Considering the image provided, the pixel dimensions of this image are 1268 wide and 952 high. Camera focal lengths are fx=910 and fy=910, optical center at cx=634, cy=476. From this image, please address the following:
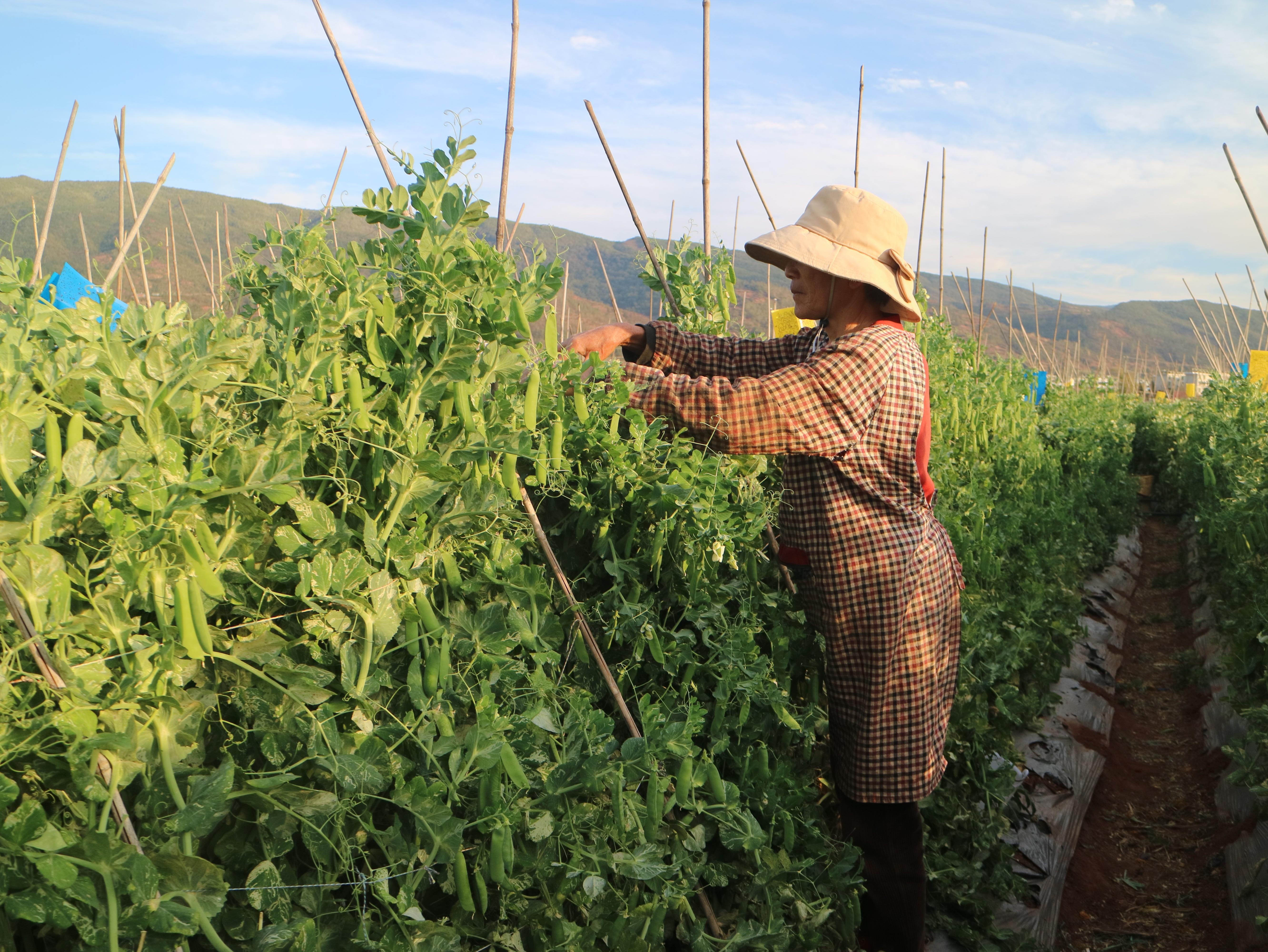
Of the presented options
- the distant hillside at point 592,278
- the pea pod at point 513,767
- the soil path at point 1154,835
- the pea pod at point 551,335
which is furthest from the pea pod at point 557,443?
the distant hillside at point 592,278

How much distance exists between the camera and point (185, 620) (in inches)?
43.1

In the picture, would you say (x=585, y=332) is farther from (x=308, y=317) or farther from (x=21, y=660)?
(x=21, y=660)

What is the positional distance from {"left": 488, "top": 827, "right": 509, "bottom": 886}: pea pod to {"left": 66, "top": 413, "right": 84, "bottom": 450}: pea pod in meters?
0.77

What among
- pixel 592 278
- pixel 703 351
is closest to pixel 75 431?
pixel 703 351

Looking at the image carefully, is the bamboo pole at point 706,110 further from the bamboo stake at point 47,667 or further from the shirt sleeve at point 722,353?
the bamboo stake at point 47,667

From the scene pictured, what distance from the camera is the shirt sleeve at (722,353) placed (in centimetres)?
243

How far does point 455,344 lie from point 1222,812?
4.10m

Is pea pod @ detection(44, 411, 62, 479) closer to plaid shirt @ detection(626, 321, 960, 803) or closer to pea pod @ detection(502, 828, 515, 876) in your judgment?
pea pod @ detection(502, 828, 515, 876)

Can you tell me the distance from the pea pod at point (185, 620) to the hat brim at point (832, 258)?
1.57 meters

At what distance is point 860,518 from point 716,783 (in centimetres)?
75

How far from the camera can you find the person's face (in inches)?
90.7

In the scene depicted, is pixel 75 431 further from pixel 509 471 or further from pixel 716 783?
pixel 716 783

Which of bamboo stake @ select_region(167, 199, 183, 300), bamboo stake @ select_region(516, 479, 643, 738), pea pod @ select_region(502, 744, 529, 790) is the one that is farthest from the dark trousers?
bamboo stake @ select_region(167, 199, 183, 300)

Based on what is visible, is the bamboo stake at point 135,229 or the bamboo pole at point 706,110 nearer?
the bamboo stake at point 135,229
